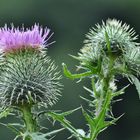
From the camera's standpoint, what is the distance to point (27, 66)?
8008 millimetres

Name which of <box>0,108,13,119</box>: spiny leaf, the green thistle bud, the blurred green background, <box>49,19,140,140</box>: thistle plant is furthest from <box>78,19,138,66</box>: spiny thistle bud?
the blurred green background

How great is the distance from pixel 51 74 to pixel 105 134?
27.0 m

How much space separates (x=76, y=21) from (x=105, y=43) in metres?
32.0

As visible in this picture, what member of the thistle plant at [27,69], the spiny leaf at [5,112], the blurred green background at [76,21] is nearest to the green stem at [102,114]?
the thistle plant at [27,69]

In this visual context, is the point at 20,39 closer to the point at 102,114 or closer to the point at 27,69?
the point at 27,69

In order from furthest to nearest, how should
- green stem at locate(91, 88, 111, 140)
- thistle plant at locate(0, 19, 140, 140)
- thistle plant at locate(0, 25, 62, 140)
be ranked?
thistle plant at locate(0, 25, 62, 140) → thistle plant at locate(0, 19, 140, 140) → green stem at locate(91, 88, 111, 140)

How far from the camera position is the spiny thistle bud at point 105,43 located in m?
7.98

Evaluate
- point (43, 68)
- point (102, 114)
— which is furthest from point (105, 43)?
point (102, 114)

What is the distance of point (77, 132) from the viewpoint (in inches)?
282

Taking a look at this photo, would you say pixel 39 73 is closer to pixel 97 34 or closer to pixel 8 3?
pixel 97 34

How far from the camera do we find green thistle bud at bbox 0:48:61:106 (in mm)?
7781

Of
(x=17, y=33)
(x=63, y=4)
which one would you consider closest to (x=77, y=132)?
(x=17, y=33)

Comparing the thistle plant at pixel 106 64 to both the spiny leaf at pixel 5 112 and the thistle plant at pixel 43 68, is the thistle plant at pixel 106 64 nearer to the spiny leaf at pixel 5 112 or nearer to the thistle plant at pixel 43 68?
the thistle plant at pixel 43 68

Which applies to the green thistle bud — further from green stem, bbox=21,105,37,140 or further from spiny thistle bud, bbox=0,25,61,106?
green stem, bbox=21,105,37,140
